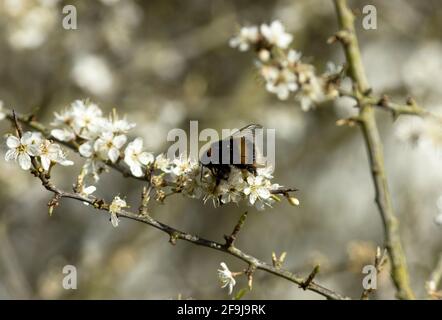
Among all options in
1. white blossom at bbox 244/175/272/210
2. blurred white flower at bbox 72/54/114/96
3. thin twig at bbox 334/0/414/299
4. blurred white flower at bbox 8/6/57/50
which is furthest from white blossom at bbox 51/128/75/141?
blurred white flower at bbox 72/54/114/96

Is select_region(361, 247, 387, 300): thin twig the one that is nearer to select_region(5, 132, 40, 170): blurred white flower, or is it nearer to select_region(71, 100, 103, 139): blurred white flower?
select_region(71, 100, 103, 139): blurred white flower

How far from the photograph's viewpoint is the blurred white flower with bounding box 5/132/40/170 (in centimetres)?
234

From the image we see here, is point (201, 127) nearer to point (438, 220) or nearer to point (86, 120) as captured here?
point (86, 120)

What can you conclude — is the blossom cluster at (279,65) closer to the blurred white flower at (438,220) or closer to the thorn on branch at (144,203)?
the blurred white flower at (438,220)

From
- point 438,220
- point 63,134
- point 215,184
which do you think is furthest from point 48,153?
point 438,220

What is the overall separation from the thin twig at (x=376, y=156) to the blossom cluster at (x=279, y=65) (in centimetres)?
12

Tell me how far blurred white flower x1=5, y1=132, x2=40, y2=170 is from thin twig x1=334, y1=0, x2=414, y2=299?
1.27 meters

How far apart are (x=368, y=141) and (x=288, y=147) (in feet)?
15.7

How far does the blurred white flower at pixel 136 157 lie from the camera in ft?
8.30

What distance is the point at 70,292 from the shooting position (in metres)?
5.85

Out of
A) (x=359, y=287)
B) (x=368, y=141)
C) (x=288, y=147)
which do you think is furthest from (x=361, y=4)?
(x=368, y=141)

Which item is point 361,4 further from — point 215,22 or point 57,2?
point 57,2

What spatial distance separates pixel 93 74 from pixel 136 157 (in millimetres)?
3747

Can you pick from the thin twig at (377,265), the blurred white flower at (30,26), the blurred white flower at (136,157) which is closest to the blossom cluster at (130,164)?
the blurred white flower at (136,157)
